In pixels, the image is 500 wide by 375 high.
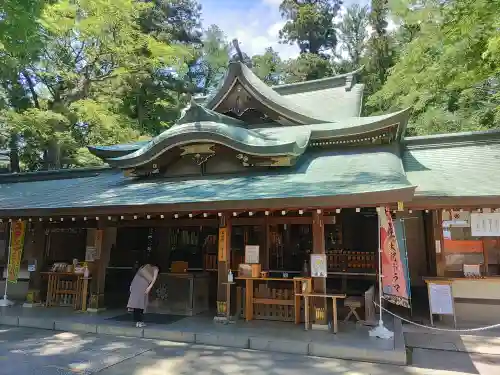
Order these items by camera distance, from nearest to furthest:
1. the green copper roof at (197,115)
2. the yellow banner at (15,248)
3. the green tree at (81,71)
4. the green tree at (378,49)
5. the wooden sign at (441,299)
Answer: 1. the wooden sign at (441,299)
2. the yellow banner at (15,248)
3. the green copper roof at (197,115)
4. the green tree at (81,71)
5. the green tree at (378,49)

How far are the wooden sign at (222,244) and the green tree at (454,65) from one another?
698 cm

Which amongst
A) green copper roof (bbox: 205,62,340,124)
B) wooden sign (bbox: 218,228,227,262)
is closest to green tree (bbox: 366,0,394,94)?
green copper roof (bbox: 205,62,340,124)

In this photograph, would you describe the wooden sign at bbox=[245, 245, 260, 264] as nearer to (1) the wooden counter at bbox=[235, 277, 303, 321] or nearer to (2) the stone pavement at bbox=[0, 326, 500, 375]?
(1) the wooden counter at bbox=[235, 277, 303, 321]

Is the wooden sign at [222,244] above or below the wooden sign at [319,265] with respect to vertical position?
above

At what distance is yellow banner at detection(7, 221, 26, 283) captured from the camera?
994 centimetres

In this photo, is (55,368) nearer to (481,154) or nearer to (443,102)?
(481,154)

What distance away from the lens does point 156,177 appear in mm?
10797

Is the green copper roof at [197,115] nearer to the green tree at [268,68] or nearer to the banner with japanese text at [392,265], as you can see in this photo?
the banner with japanese text at [392,265]

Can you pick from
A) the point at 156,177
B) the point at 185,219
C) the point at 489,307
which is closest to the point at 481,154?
the point at 489,307

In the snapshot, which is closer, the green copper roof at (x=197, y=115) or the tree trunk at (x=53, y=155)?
the green copper roof at (x=197, y=115)

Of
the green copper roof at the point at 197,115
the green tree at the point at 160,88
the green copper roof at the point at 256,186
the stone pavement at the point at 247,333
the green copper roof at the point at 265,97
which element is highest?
the green tree at the point at 160,88

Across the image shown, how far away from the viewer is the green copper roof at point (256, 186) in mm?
7145

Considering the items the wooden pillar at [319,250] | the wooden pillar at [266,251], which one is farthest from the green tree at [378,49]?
the wooden pillar at [319,250]

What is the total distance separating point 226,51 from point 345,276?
2773 centimetres
